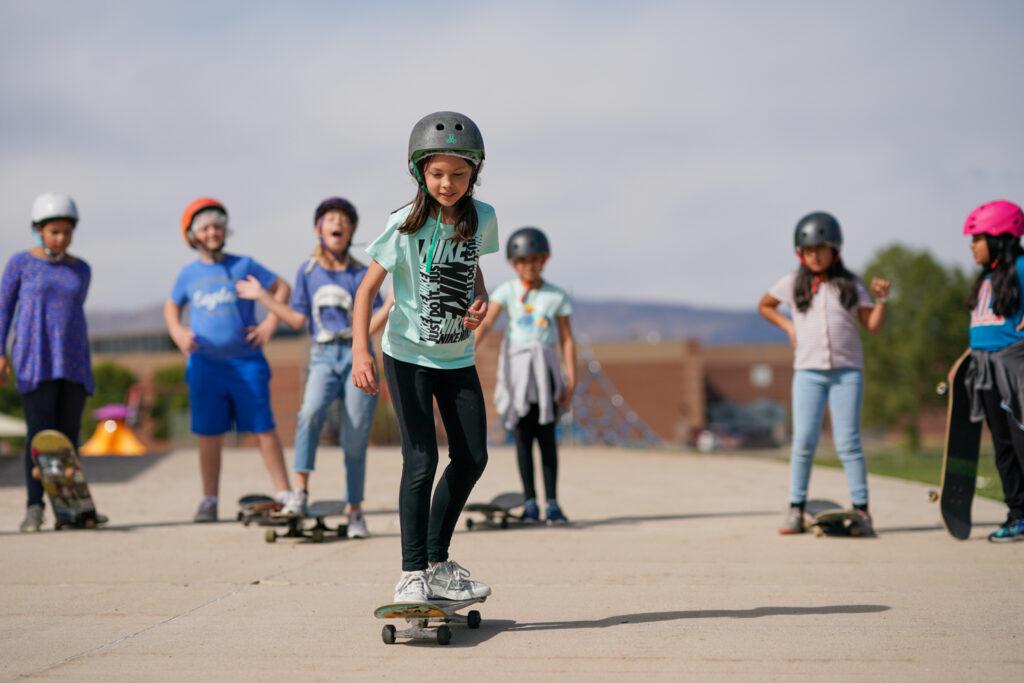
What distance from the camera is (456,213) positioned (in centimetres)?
492

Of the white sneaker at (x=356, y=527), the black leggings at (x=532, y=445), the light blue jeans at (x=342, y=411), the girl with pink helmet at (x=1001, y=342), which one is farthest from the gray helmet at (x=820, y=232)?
the white sneaker at (x=356, y=527)

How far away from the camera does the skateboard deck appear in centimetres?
716

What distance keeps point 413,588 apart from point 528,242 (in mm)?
4332

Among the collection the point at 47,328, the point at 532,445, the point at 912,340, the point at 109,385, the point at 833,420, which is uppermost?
the point at 912,340

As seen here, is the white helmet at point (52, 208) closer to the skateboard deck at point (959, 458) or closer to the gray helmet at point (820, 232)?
the gray helmet at point (820, 232)

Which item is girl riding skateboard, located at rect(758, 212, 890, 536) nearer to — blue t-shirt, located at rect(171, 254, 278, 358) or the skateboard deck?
the skateboard deck

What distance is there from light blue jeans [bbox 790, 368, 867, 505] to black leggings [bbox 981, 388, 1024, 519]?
781 mm

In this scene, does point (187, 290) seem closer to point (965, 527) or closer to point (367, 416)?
point (367, 416)

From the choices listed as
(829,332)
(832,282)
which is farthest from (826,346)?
(832,282)

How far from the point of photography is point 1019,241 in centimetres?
724

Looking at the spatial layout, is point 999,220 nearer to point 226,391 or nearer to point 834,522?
point 834,522

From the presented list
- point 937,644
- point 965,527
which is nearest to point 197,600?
point 937,644

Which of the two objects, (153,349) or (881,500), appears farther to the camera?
(153,349)

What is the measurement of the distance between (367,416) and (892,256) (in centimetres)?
7793
